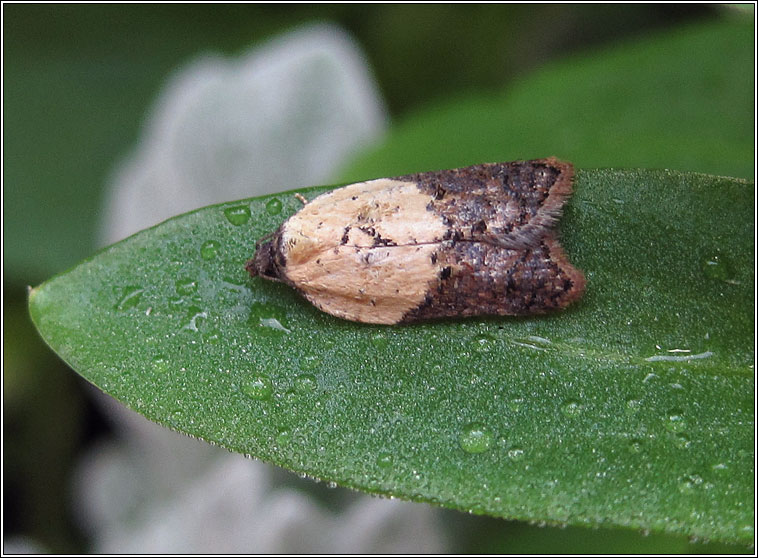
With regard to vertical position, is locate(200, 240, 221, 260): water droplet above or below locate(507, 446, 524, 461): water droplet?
above

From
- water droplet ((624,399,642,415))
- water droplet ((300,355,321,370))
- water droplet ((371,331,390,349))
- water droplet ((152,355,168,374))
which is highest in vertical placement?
water droplet ((152,355,168,374))

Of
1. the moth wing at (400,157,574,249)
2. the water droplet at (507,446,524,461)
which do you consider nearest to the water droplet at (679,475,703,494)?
the water droplet at (507,446,524,461)

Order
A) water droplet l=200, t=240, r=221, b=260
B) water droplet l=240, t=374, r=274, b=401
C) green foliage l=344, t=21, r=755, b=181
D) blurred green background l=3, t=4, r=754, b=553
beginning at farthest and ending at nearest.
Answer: blurred green background l=3, t=4, r=754, b=553 → green foliage l=344, t=21, r=755, b=181 → water droplet l=200, t=240, r=221, b=260 → water droplet l=240, t=374, r=274, b=401

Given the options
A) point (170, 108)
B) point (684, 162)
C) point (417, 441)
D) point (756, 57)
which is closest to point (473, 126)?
point (684, 162)

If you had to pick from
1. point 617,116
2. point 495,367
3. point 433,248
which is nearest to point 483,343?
point 495,367

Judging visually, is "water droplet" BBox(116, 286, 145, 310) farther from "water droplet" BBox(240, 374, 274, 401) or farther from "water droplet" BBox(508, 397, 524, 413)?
"water droplet" BBox(508, 397, 524, 413)

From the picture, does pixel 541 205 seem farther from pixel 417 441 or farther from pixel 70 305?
pixel 70 305

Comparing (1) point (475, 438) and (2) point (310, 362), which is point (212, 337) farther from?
(1) point (475, 438)

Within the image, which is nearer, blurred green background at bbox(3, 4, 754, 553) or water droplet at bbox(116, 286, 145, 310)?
water droplet at bbox(116, 286, 145, 310)
